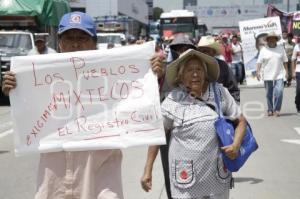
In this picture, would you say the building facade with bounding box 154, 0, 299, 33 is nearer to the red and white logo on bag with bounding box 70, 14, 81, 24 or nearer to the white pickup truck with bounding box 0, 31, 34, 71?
the white pickup truck with bounding box 0, 31, 34, 71

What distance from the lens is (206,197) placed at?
3805 millimetres

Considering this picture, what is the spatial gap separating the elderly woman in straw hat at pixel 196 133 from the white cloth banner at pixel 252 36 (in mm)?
15821

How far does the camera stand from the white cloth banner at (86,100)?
11.6 feet

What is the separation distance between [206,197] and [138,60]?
92 cm

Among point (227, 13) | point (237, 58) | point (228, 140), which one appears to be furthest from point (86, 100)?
point (227, 13)

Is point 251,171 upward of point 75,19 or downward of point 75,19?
downward

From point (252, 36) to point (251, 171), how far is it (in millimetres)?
12705

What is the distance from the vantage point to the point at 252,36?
1988 cm

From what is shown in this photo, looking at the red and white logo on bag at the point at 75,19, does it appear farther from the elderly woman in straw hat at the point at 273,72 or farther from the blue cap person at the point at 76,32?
the elderly woman in straw hat at the point at 273,72

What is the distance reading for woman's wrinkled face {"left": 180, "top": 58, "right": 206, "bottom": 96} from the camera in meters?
3.87

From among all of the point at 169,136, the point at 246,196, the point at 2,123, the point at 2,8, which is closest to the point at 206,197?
the point at 169,136

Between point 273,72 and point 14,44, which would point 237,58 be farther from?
point 273,72

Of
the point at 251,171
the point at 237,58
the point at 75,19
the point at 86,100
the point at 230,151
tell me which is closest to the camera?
the point at 75,19

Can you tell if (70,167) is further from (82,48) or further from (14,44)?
(14,44)
